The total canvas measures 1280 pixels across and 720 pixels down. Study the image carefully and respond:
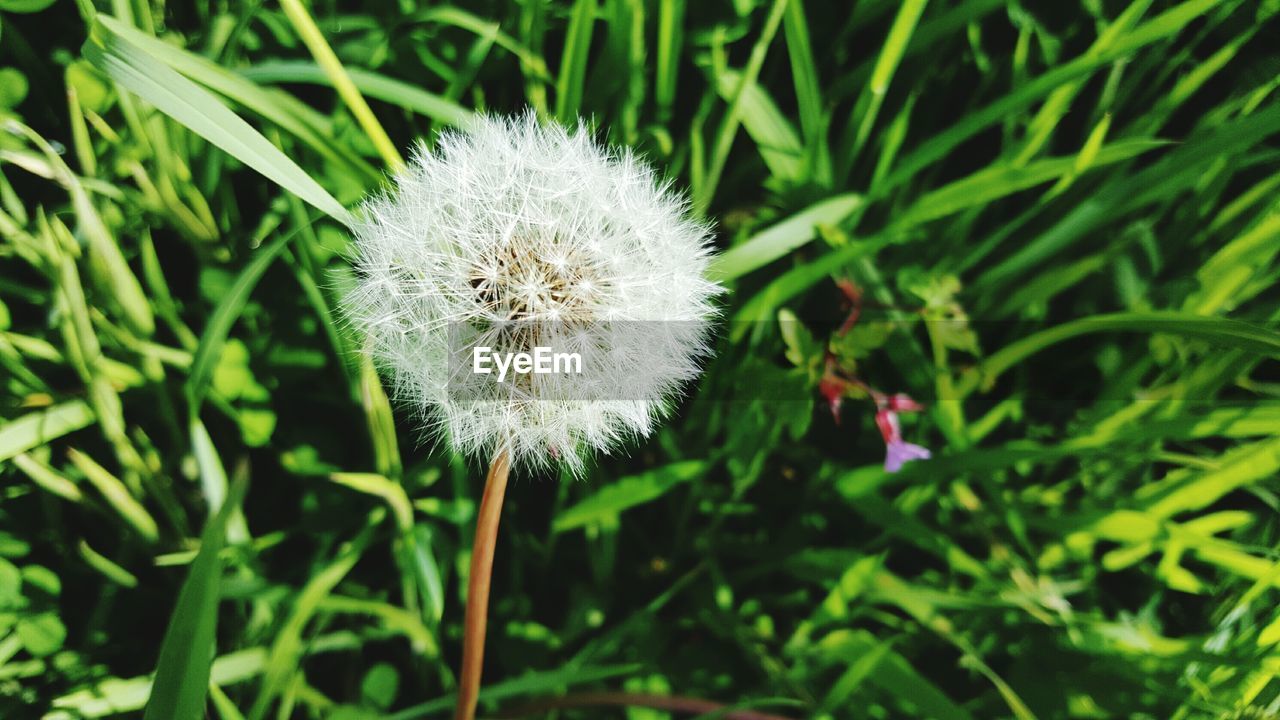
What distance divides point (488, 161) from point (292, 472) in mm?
668

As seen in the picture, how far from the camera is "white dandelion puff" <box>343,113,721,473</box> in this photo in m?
0.76

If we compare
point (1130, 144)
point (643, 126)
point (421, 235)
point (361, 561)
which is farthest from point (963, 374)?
point (361, 561)

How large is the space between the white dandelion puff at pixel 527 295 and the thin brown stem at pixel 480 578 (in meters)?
0.04

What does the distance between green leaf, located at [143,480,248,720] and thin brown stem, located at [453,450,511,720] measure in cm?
24

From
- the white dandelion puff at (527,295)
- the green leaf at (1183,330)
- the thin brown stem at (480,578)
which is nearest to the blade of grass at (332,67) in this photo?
the white dandelion puff at (527,295)

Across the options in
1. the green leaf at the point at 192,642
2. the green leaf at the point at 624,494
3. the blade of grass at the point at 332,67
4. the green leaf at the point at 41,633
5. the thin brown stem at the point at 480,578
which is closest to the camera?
the green leaf at the point at 192,642

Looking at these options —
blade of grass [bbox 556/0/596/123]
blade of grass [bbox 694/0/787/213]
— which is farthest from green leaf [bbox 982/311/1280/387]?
blade of grass [bbox 556/0/596/123]

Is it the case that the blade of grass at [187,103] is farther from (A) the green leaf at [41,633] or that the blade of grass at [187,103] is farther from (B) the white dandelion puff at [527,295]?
(A) the green leaf at [41,633]

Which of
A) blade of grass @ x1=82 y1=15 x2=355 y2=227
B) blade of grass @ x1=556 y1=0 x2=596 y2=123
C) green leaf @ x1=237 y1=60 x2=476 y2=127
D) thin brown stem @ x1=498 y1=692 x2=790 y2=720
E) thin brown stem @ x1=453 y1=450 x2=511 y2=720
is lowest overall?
thin brown stem @ x1=498 y1=692 x2=790 y2=720

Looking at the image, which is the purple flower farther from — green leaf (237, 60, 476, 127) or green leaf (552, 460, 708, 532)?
green leaf (237, 60, 476, 127)

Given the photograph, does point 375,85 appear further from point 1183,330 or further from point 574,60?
point 1183,330

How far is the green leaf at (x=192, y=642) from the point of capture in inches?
24.4

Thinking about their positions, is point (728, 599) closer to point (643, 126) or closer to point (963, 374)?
point (963, 374)

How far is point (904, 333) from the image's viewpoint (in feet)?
4.02
